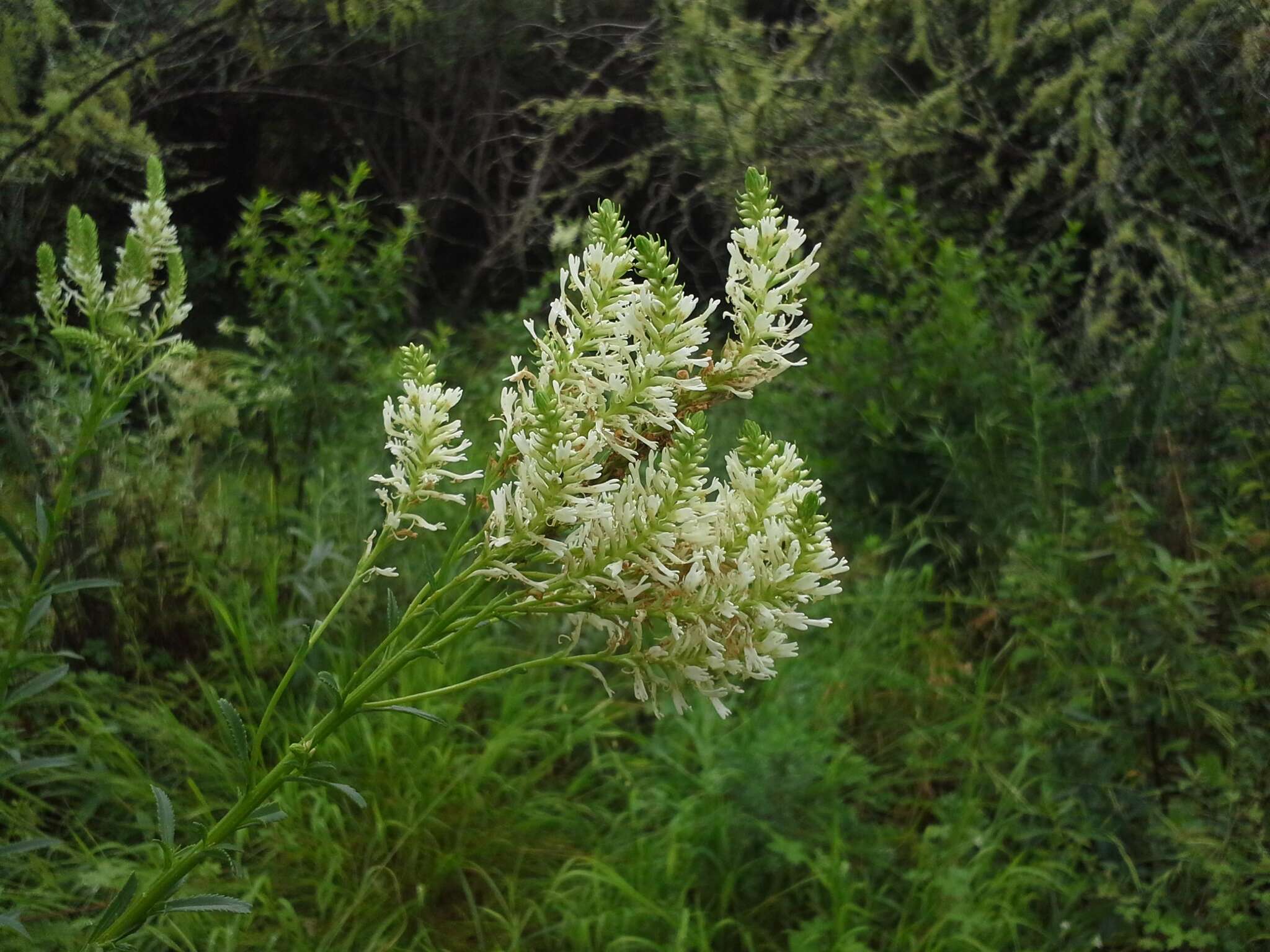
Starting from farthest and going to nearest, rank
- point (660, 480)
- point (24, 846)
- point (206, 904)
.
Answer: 1. point (24, 846)
2. point (206, 904)
3. point (660, 480)

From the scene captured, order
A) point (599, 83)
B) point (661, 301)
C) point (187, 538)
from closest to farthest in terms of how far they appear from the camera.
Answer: point (661, 301) → point (187, 538) → point (599, 83)

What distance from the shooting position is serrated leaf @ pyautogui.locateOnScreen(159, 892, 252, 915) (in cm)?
89

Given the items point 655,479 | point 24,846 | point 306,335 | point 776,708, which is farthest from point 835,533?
point 655,479

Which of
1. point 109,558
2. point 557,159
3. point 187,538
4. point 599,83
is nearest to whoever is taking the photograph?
point 109,558

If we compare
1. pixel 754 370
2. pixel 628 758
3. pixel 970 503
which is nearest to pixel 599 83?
pixel 970 503

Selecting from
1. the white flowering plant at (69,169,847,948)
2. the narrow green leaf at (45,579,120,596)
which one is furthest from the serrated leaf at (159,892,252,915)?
the narrow green leaf at (45,579,120,596)

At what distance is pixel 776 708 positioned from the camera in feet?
7.55

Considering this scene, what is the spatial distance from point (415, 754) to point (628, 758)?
0.47 m

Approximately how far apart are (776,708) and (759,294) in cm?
159

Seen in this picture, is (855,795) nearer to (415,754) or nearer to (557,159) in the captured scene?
(415,754)

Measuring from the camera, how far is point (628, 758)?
2.39m

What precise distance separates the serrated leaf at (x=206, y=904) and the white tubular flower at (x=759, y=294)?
0.61 m

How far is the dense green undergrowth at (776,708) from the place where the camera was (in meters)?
2.02

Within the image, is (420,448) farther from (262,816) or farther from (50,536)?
(50,536)
